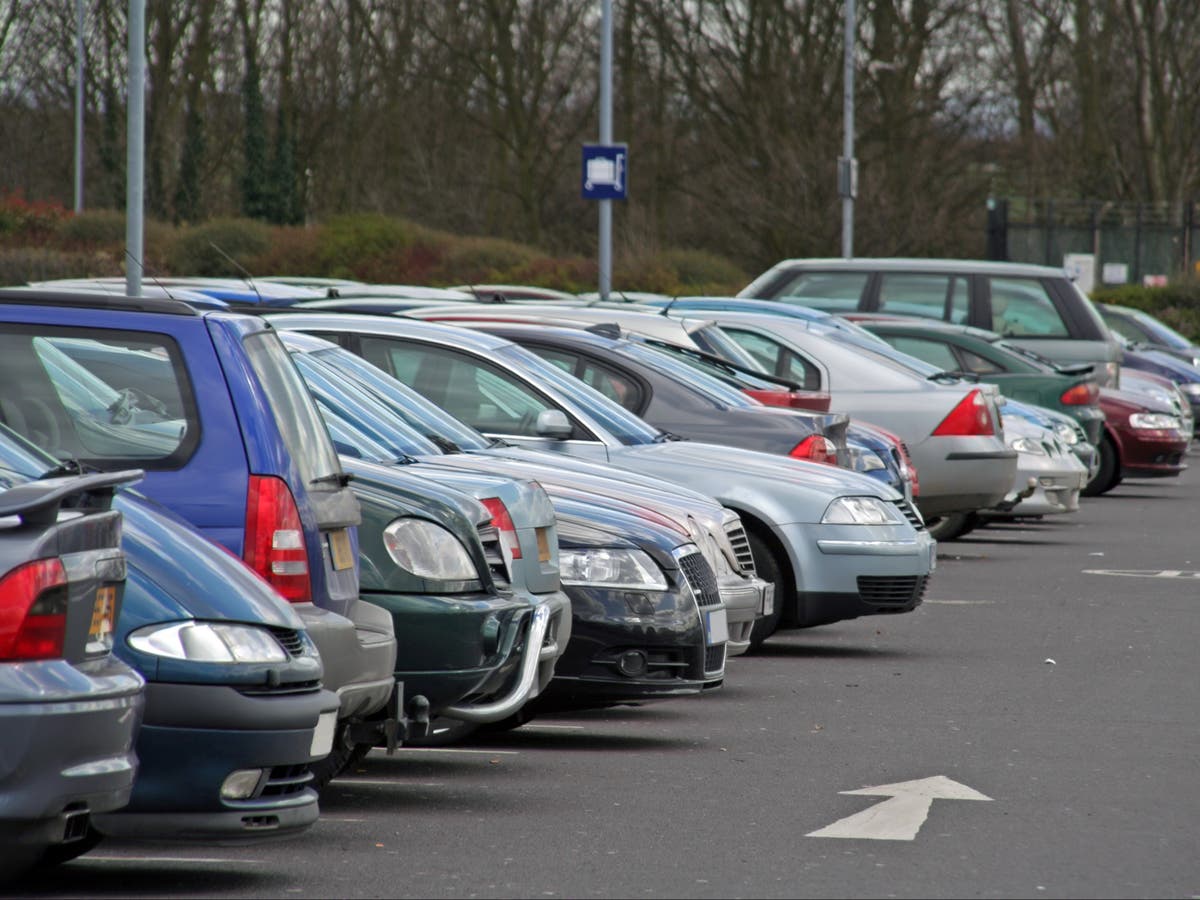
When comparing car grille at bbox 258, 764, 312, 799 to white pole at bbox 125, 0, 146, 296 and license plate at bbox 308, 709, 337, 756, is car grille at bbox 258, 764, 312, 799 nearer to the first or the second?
license plate at bbox 308, 709, 337, 756

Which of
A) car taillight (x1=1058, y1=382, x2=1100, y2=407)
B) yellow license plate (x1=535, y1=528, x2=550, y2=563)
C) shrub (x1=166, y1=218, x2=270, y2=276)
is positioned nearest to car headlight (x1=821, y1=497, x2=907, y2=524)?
yellow license plate (x1=535, y1=528, x2=550, y2=563)

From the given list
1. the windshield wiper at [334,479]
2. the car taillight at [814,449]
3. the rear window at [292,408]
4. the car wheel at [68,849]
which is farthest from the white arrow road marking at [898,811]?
the car taillight at [814,449]

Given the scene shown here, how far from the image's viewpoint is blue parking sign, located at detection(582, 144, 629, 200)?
2378 centimetres

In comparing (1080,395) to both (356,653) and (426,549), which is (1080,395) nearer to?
(426,549)

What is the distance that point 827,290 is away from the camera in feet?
76.8

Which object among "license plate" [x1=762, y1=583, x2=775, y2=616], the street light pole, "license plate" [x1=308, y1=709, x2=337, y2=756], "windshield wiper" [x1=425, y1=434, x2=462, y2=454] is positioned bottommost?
"license plate" [x1=762, y1=583, x2=775, y2=616]

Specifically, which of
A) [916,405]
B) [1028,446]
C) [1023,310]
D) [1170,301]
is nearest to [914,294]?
[1023,310]

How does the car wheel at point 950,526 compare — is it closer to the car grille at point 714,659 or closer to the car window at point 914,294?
the car window at point 914,294

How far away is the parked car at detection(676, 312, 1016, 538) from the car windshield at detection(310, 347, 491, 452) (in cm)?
738

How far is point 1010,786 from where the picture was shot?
302 inches

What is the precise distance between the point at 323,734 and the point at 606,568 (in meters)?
2.77

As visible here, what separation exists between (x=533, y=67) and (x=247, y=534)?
39.3 meters

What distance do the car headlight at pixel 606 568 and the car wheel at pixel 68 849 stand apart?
9.95 ft

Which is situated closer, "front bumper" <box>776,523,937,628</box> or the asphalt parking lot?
the asphalt parking lot
